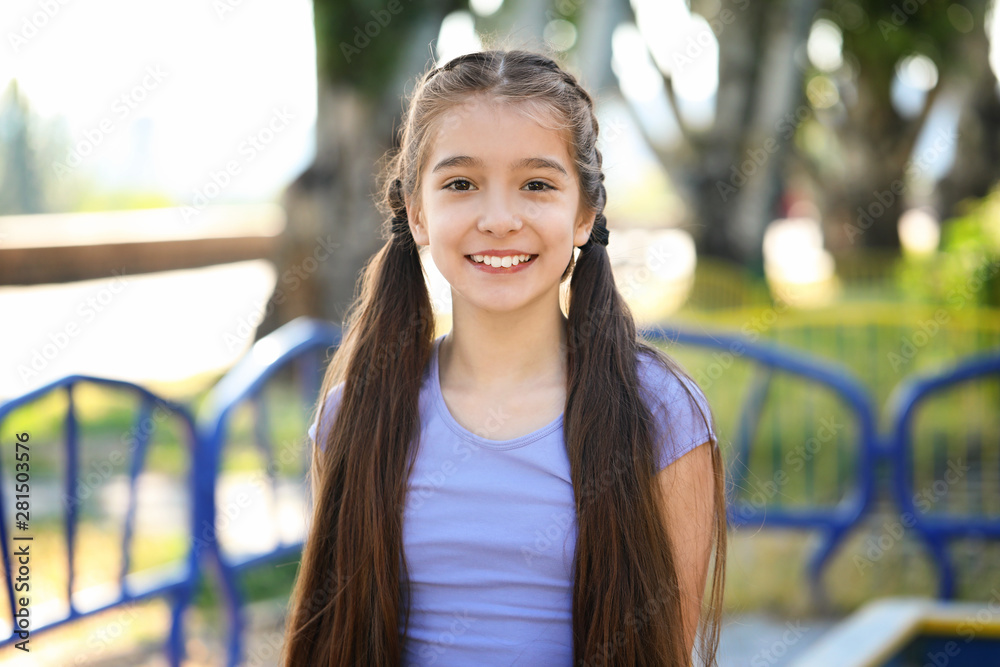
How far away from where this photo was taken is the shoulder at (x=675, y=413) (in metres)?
1.77

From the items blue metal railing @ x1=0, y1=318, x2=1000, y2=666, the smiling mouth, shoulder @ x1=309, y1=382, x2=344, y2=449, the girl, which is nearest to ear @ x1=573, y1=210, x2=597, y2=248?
the girl

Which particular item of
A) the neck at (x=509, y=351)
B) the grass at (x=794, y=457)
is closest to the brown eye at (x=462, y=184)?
the neck at (x=509, y=351)

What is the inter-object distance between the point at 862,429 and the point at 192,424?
8.16ft

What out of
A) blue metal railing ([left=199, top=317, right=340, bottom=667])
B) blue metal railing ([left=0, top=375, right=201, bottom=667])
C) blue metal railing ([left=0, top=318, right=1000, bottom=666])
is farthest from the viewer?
blue metal railing ([left=199, top=317, right=340, bottom=667])

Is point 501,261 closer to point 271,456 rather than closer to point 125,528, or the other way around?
point 125,528

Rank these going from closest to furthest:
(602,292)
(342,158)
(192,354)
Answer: (602,292), (342,158), (192,354)

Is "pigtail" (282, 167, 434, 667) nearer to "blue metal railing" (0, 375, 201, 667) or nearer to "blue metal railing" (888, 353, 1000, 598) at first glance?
"blue metal railing" (0, 375, 201, 667)

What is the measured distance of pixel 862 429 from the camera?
3.79 metres

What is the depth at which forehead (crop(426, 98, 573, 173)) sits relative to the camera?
5.72ft

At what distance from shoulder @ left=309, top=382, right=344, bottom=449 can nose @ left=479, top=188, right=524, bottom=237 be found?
1.63 ft

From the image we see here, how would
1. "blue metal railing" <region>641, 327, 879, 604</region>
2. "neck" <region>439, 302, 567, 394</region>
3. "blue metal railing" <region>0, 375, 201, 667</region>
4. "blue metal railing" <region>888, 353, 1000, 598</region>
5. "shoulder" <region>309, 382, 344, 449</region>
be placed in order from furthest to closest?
"blue metal railing" <region>641, 327, 879, 604</region>, "blue metal railing" <region>888, 353, 1000, 598</region>, "blue metal railing" <region>0, 375, 201, 667</region>, "shoulder" <region>309, 382, 344, 449</region>, "neck" <region>439, 302, 567, 394</region>

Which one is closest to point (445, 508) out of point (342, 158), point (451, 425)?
point (451, 425)

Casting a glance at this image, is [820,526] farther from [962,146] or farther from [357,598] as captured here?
[962,146]

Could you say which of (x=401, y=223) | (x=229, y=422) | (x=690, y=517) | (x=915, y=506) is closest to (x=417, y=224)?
(x=401, y=223)
